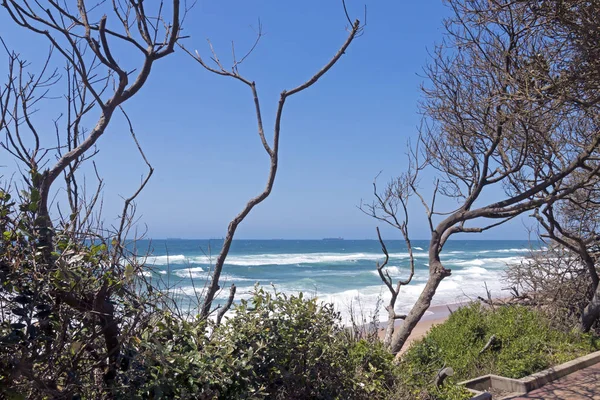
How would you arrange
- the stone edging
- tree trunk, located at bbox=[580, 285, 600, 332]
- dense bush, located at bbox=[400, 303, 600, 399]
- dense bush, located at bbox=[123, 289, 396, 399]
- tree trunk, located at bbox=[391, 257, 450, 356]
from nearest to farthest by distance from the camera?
dense bush, located at bbox=[123, 289, 396, 399] → tree trunk, located at bbox=[391, 257, 450, 356] → the stone edging → dense bush, located at bbox=[400, 303, 600, 399] → tree trunk, located at bbox=[580, 285, 600, 332]

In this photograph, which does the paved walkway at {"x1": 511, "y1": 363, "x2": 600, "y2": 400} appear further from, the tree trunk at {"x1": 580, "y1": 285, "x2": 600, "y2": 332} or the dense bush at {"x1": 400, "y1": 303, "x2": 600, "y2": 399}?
the tree trunk at {"x1": 580, "y1": 285, "x2": 600, "y2": 332}

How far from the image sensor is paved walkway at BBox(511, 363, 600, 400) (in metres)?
5.86

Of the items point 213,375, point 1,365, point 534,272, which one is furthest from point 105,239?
point 534,272

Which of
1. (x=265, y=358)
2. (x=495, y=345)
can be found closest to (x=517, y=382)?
(x=495, y=345)

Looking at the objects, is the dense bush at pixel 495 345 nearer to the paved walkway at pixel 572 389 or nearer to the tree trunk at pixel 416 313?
the tree trunk at pixel 416 313

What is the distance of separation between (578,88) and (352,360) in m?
3.81

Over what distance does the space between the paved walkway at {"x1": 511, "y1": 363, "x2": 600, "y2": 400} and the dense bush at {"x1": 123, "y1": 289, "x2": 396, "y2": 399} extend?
2.43 m

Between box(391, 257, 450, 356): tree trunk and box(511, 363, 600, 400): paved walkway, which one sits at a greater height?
box(391, 257, 450, 356): tree trunk

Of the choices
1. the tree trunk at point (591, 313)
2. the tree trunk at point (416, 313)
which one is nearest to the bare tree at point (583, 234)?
the tree trunk at point (591, 313)

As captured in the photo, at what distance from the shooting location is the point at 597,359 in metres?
7.51

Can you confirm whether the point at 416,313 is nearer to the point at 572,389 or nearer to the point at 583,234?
the point at 572,389

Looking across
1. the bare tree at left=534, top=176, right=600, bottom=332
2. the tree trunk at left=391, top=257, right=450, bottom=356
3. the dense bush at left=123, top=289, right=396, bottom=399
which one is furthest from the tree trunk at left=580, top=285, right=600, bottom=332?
the dense bush at left=123, top=289, right=396, bottom=399

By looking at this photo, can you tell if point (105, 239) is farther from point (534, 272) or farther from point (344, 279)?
point (344, 279)

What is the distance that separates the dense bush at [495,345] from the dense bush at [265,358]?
119 cm
